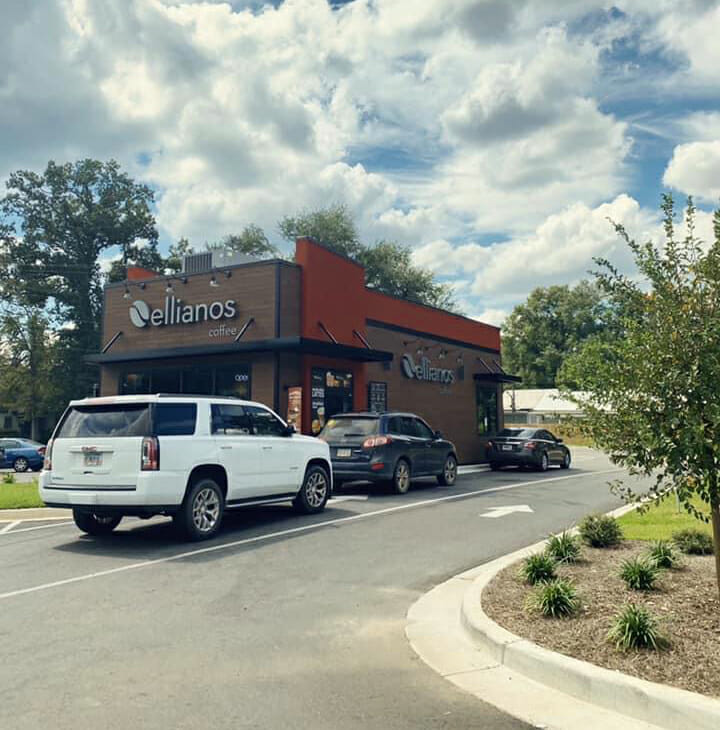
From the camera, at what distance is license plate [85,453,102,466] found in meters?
9.16

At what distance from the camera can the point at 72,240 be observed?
168ft

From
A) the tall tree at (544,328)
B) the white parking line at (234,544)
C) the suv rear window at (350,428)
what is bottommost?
the white parking line at (234,544)

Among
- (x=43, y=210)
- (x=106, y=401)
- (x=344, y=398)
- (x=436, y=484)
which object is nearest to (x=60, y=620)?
(x=106, y=401)

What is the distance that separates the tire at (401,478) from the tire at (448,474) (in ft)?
6.77

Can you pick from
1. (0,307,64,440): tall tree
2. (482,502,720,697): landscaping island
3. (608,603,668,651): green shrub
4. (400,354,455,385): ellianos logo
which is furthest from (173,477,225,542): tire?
(0,307,64,440): tall tree

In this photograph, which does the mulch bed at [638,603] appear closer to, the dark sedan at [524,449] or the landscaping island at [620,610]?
the landscaping island at [620,610]

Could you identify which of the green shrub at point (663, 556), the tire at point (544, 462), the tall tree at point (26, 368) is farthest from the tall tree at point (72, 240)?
the green shrub at point (663, 556)

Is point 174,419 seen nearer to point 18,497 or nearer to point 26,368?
point 18,497

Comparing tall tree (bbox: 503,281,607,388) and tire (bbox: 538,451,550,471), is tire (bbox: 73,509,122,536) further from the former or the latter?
tall tree (bbox: 503,281,607,388)

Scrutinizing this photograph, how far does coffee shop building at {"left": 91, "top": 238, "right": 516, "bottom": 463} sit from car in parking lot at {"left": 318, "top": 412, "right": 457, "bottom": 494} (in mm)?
3695

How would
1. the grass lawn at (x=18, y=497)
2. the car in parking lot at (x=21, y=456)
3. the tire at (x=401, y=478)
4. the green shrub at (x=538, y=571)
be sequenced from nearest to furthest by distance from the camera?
the green shrub at (x=538, y=571) < the grass lawn at (x=18, y=497) < the tire at (x=401, y=478) < the car in parking lot at (x=21, y=456)

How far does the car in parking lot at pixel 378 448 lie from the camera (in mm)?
15008

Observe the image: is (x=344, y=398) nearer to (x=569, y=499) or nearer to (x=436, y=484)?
(x=436, y=484)

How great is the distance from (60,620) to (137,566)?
2.13 m
